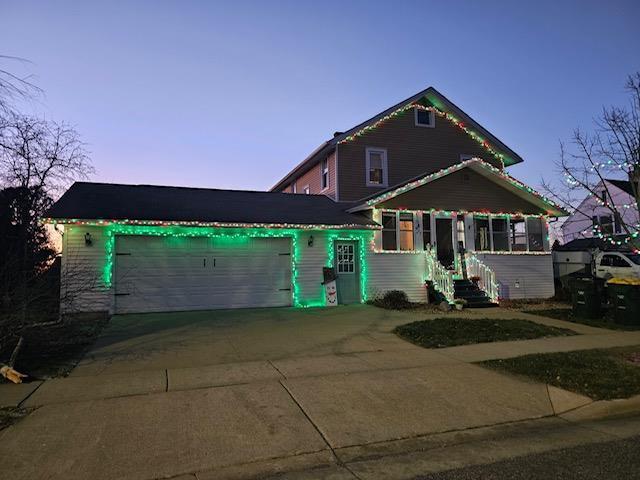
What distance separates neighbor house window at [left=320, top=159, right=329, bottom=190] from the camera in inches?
742

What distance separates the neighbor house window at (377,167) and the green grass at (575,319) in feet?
25.3

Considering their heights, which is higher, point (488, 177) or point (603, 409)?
point (488, 177)

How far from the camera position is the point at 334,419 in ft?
15.8

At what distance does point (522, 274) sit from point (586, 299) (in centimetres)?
487

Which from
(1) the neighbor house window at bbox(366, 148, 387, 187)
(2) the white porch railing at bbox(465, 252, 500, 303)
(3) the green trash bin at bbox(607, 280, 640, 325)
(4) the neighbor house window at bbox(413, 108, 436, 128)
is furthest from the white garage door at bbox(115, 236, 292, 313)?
(3) the green trash bin at bbox(607, 280, 640, 325)

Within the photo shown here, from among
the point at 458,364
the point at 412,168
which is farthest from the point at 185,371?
the point at 412,168

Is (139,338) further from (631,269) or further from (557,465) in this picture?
(631,269)

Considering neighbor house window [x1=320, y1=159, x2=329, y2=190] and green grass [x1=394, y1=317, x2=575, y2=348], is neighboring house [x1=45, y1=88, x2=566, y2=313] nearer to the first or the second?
neighbor house window [x1=320, y1=159, x2=329, y2=190]

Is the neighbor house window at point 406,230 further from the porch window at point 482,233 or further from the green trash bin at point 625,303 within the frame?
the green trash bin at point 625,303

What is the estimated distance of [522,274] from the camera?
16797 mm

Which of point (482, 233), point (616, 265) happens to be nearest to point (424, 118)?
point (482, 233)

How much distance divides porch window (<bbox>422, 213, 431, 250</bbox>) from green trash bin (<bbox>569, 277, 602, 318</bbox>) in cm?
495

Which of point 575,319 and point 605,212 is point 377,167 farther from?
point 605,212

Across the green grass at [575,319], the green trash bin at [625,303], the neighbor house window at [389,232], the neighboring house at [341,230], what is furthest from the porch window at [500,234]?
the green trash bin at [625,303]
